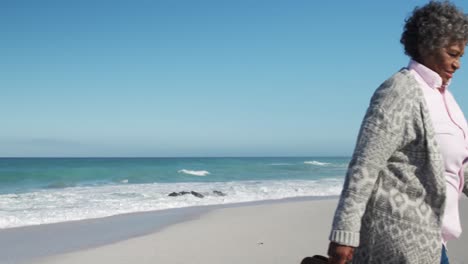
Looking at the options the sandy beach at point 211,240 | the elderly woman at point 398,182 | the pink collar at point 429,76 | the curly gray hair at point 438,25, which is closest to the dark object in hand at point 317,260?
the elderly woman at point 398,182

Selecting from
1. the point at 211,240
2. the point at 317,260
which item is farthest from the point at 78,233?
the point at 317,260

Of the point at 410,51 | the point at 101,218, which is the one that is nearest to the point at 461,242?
the point at 410,51

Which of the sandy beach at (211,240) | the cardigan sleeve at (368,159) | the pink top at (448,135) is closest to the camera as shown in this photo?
the cardigan sleeve at (368,159)

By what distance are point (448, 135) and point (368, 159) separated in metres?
0.34

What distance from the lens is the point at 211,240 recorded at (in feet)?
25.2

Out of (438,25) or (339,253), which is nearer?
(339,253)

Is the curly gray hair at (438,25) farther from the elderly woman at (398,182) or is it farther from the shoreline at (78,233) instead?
the shoreline at (78,233)

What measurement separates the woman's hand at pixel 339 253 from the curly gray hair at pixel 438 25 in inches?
31.7

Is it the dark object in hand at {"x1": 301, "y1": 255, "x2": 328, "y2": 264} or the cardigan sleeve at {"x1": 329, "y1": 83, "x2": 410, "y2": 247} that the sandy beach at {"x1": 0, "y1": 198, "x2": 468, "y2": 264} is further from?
the cardigan sleeve at {"x1": 329, "y1": 83, "x2": 410, "y2": 247}

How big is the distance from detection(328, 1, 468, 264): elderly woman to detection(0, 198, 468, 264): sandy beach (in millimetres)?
4461

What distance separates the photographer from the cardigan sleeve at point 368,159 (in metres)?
1.82

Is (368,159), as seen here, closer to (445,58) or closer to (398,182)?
(398,182)

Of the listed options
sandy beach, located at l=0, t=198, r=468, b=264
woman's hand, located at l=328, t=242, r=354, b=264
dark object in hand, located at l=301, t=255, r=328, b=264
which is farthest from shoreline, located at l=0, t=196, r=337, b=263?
woman's hand, located at l=328, t=242, r=354, b=264

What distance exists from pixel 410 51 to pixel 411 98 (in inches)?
12.2
